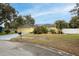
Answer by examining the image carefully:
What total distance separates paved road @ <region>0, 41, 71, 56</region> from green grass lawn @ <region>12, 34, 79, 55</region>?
0.07 metres

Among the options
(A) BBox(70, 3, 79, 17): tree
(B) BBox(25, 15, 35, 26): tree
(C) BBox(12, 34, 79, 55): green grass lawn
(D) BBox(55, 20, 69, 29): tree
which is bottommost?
(C) BBox(12, 34, 79, 55): green grass lawn

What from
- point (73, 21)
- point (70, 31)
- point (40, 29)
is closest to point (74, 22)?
point (73, 21)

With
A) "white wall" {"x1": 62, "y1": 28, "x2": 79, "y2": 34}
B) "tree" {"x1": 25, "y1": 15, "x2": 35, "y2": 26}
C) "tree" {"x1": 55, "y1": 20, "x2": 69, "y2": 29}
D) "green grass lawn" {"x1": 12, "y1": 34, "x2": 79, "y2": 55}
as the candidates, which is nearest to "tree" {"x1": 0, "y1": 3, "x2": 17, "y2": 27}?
"tree" {"x1": 25, "y1": 15, "x2": 35, "y2": 26}

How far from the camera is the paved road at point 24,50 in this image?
3.45m

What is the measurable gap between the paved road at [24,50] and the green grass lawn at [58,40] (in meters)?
0.07

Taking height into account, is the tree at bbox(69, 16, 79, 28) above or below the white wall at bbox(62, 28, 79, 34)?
above

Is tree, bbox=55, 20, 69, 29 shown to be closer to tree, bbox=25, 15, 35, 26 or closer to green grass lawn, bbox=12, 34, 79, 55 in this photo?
green grass lawn, bbox=12, 34, 79, 55

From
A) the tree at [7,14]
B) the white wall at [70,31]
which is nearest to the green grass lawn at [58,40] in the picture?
the white wall at [70,31]

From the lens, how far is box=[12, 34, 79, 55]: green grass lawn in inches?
136

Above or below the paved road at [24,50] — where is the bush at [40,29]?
above

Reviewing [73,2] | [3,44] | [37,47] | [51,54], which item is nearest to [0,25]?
[3,44]

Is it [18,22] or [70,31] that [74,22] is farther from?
[18,22]

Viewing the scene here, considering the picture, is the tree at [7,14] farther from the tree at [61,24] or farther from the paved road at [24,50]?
the tree at [61,24]

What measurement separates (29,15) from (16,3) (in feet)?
0.80
